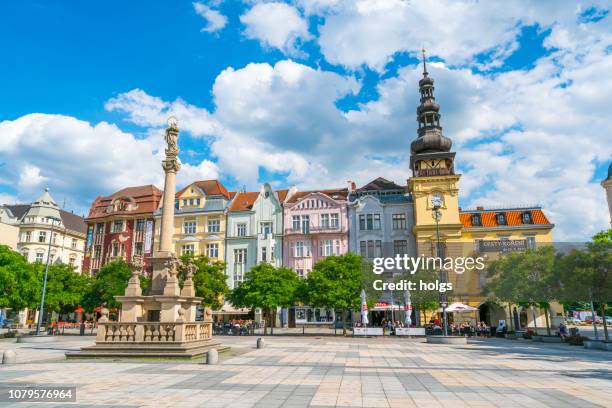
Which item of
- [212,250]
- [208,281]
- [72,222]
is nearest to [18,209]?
[72,222]

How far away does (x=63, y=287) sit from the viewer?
142ft

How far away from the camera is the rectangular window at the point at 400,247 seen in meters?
51.8

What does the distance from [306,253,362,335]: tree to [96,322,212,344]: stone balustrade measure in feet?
71.3

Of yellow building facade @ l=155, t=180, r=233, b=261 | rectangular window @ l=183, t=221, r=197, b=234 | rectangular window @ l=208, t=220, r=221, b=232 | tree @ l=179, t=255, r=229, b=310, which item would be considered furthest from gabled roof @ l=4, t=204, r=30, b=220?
tree @ l=179, t=255, r=229, b=310

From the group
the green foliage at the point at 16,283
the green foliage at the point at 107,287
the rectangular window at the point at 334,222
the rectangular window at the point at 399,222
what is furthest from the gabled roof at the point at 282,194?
the green foliage at the point at 16,283

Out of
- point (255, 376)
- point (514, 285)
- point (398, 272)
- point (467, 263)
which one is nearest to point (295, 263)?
point (398, 272)

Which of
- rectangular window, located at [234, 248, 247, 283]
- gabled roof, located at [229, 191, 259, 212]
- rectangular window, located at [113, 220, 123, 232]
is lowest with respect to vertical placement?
rectangular window, located at [234, 248, 247, 283]

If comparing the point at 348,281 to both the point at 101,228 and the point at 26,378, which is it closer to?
the point at 26,378

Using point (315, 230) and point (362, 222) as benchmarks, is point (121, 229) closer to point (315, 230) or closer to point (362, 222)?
point (315, 230)

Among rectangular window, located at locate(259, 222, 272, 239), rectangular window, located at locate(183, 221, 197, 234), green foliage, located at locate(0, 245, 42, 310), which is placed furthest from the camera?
rectangular window, located at locate(183, 221, 197, 234)

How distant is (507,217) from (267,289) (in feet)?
105

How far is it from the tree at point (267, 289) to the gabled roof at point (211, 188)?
20.1 meters

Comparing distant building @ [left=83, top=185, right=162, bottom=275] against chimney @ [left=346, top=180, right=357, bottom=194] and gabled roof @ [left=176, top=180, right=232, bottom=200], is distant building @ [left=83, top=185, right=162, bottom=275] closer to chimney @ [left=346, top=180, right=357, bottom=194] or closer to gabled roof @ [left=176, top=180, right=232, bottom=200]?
gabled roof @ [left=176, top=180, right=232, bottom=200]

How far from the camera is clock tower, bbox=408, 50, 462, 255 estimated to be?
1980 inches
